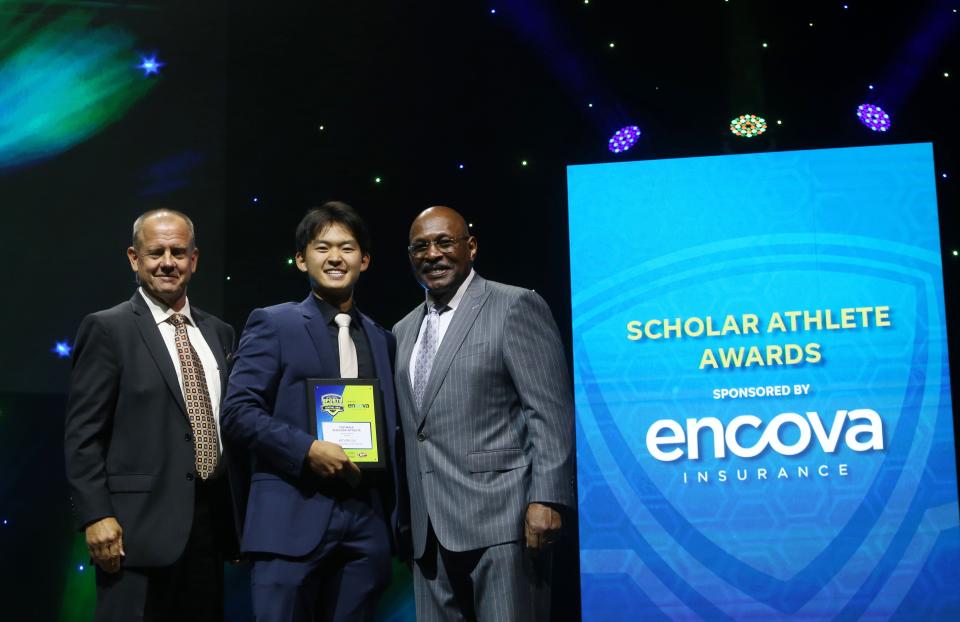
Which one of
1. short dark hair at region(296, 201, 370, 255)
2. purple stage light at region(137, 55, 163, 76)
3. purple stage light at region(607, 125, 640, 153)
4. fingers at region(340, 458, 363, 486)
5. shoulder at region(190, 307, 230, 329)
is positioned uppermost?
purple stage light at region(137, 55, 163, 76)

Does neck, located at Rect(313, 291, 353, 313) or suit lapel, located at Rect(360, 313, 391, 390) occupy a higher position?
neck, located at Rect(313, 291, 353, 313)

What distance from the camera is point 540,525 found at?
276cm

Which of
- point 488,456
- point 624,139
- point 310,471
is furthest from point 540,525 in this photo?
point 624,139

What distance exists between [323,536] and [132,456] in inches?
25.5

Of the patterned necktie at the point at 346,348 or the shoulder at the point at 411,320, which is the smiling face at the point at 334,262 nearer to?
the patterned necktie at the point at 346,348

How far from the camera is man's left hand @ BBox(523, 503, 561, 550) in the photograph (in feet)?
9.07

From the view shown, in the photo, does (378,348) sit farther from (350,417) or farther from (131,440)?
(131,440)

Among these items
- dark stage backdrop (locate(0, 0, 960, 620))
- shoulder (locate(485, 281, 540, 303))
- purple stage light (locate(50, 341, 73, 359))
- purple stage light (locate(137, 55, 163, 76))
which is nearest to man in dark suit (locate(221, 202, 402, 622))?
shoulder (locate(485, 281, 540, 303))

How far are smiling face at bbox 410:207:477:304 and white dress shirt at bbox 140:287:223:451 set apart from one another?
70 centimetres

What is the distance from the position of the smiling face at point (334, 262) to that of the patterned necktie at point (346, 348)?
0.06 metres

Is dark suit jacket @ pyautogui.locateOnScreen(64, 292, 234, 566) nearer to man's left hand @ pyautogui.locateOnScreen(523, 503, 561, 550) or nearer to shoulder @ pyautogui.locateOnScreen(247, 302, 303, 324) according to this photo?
shoulder @ pyautogui.locateOnScreen(247, 302, 303, 324)

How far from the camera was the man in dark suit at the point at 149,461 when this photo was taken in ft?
9.68

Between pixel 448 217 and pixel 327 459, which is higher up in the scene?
pixel 448 217

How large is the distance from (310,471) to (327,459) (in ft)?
0.30
